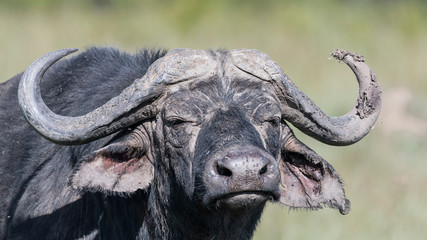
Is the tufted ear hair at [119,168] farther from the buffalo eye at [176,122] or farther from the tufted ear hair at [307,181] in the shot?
the tufted ear hair at [307,181]

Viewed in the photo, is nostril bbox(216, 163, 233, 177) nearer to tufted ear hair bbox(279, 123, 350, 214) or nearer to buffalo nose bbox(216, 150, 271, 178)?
buffalo nose bbox(216, 150, 271, 178)

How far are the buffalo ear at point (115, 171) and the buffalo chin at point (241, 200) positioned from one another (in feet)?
2.42

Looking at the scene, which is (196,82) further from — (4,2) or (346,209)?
(4,2)

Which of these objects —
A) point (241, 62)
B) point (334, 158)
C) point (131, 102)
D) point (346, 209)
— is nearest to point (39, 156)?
point (131, 102)

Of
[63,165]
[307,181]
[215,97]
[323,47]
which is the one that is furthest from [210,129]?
[323,47]

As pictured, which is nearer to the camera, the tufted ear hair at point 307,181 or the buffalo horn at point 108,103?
the buffalo horn at point 108,103

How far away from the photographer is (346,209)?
20.3ft

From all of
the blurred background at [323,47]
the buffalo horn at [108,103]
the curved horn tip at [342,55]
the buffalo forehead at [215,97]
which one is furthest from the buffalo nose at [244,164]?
the blurred background at [323,47]

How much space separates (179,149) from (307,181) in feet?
3.48

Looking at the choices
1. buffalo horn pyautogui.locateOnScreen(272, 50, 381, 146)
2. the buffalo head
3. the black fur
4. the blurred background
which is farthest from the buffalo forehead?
the blurred background

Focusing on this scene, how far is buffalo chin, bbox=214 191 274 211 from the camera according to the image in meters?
5.21

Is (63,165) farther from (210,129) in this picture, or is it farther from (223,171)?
(223,171)

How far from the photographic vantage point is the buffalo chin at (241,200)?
17.1 feet

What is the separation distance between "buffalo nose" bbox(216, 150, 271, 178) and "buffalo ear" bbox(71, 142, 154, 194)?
876mm
